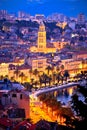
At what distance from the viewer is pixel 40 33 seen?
25.4 metres

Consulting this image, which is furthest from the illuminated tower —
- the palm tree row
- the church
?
the palm tree row

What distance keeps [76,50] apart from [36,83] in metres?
10.7

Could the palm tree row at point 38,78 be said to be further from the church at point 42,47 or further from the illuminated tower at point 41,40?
the illuminated tower at point 41,40

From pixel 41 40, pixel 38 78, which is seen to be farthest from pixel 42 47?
pixel 38 78

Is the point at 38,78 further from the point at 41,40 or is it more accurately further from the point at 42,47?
the point at 41,40

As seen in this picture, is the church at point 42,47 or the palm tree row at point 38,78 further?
the church at point 42,47

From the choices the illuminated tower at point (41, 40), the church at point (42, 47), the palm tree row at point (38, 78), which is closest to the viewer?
the palm tree row at point (38, 78)

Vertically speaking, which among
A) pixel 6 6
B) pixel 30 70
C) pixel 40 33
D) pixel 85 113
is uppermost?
pixel 6 6

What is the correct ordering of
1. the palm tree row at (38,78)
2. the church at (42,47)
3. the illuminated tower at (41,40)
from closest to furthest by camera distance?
1. the palm tree row at (38,78)
2. the church at (42,47)
3. the illuminated tower at (41,40)

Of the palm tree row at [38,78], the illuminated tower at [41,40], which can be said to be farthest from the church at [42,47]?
the palm tree row at [38,78]

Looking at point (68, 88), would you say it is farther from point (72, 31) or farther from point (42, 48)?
point (72, 31)

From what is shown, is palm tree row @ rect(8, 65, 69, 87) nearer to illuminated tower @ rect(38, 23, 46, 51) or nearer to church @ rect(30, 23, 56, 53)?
church @ rect(30, 23, 56, 53)

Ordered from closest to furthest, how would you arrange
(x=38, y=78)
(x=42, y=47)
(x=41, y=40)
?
(x=38, y=78), (x=42, y=47), (x=41, y=40)

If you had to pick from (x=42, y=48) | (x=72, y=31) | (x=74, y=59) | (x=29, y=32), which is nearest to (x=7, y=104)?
(x=74, y=59)
